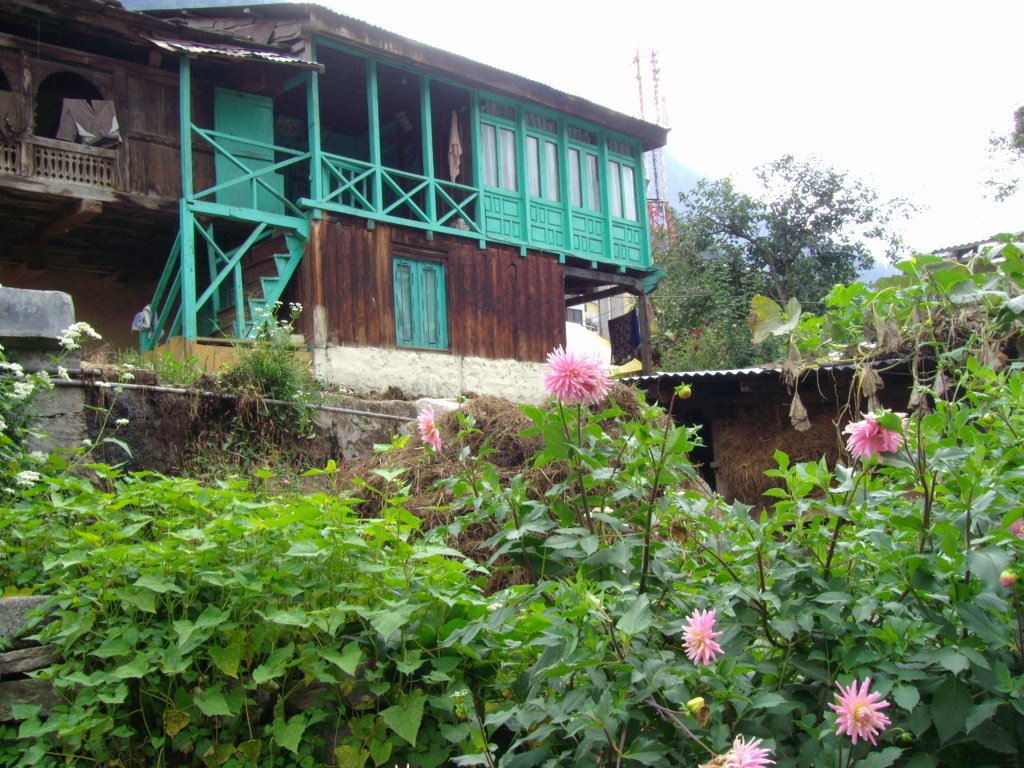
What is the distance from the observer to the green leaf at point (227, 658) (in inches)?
113

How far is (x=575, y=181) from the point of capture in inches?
587

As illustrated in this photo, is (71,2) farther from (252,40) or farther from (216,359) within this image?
(216,359)

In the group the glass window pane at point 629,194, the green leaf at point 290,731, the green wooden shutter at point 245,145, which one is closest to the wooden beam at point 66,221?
the green wooden shutter at point 245,145

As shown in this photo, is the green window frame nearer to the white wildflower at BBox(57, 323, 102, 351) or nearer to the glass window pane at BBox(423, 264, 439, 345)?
the glass window pane at BBox(423, 264, 439, 345)

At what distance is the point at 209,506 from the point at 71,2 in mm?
9086

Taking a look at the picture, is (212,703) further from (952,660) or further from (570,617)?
(952,660)

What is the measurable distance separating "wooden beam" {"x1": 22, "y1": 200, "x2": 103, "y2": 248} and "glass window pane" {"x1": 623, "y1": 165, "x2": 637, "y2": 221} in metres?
8.06

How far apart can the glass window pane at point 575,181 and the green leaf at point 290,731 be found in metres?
12.6

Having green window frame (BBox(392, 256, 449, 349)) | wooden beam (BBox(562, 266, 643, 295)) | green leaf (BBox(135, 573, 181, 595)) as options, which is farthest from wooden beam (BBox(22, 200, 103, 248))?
green leaf (BBox(135, 573, 181, 595))

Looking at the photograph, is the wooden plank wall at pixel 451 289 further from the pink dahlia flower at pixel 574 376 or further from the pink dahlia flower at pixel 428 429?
the pink dahlia flower at pixel 574 376

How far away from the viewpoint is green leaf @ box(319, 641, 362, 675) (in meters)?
2.77

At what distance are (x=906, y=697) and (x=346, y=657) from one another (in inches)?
59.5

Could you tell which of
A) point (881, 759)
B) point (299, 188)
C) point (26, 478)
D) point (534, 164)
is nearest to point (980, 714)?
point (881, 759)

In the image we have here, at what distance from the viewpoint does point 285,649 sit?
2916 mm
